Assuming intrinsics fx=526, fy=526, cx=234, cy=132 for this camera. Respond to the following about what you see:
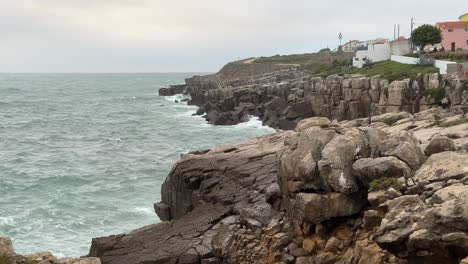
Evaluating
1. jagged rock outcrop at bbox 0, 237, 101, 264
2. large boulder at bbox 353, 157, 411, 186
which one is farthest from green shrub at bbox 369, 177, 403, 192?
jagged rock outcrop at bbox 0, 237, 101, 264

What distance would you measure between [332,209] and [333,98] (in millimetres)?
42499

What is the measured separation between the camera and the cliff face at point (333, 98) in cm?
4488

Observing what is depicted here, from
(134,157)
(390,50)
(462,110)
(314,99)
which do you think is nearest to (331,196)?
(462,110)

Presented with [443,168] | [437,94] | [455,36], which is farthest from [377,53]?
[443,168]

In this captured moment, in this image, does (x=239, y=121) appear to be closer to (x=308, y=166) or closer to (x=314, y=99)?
(x=314, y=99)

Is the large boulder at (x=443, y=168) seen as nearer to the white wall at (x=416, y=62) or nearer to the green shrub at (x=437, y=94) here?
the green shrub at (x=437, y=94)

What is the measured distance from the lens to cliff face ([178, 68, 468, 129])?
44.9m

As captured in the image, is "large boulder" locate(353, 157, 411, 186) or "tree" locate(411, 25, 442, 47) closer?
"large boulder" locate(353, 157, 411, 186)

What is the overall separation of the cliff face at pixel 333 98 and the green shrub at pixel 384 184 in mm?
25504

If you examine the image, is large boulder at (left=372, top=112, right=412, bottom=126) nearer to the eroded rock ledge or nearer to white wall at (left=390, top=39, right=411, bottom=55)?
the eroded rock ledge

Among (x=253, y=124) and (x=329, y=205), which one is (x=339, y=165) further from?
(x=253, y=124)

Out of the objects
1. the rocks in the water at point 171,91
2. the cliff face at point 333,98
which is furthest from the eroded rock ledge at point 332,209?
the rocks in the water at point 171,91

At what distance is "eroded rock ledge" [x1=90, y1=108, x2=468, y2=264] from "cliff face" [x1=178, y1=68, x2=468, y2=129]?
19.9 m

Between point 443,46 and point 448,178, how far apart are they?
2722 inches
